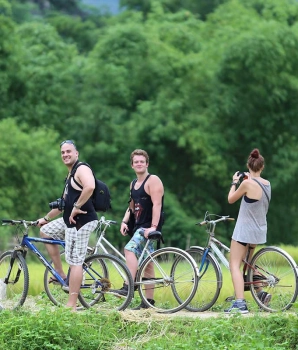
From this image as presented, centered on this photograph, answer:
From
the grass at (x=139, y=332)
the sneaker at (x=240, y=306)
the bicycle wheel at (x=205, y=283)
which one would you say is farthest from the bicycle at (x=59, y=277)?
the sneaker at (x=240, y=306)

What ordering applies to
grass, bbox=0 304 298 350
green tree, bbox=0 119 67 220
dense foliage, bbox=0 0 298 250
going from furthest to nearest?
dense foliage, bbox=0 0 298 250, green tree, bbox=0 119 67 220, grass, bbox=0 304 298 350

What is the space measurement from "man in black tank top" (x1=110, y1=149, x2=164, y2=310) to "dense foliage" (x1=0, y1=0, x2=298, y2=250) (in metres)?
22.6

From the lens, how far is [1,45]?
33.2m

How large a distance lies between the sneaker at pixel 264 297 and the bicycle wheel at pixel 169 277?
0.67 m

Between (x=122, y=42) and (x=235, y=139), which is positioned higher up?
(x=122, y=42)

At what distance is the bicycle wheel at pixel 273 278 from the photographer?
432 inches

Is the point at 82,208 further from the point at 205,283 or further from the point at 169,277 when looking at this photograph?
the point at 205,283

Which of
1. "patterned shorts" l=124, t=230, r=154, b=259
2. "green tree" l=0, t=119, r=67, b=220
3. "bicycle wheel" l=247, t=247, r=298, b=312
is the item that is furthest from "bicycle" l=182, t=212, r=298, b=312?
"green tree" l=0, t=119, r=67, b=220

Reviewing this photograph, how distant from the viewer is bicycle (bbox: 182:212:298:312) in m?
11.0

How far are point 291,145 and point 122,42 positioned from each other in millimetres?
6759

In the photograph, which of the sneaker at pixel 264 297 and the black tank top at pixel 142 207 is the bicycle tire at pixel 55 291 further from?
the sneaker at pixel 264 297

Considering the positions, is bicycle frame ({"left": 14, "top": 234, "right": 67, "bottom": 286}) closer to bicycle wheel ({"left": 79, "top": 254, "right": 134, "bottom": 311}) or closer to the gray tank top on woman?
bicycle wheel ({"left": 79, "top": 254, "right": 134, "bottom": 311})

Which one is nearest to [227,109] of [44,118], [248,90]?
[248,90]

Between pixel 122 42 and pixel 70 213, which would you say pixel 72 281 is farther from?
pixel 122 42
